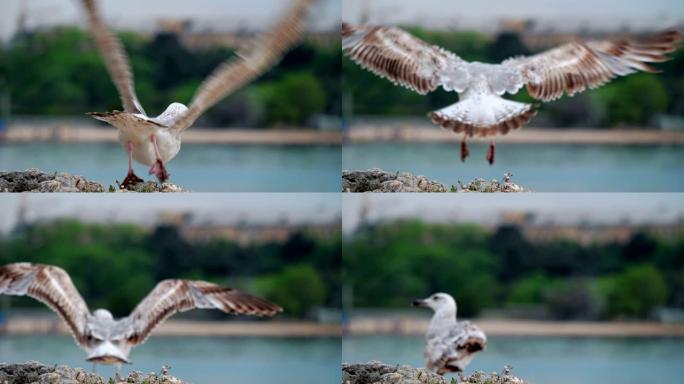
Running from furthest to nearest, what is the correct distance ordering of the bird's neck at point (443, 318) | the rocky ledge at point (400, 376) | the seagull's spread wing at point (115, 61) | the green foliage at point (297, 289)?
the green foliage at point (297, 289) < the rocky ledge at point (400, 376) < the bird's neck at point (443, 318) < the seagull's spread wing at point (115, 61)

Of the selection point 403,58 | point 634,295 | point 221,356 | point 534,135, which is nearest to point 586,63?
point 534,135

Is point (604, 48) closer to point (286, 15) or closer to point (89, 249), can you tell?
point (286, 15)

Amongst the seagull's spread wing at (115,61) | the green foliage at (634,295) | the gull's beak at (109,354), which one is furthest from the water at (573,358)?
the seagull's spread wing at (115,61)

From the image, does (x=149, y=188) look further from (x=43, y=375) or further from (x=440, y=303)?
(x=440, y=303)

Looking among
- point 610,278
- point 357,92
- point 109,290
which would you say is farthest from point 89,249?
point 610,278

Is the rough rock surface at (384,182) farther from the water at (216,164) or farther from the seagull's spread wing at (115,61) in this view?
the seagull's spread wing at (115,61)

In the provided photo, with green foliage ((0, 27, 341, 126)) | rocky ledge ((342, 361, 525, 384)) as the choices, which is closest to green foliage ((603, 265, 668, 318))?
rocky ledge ((342, 361, 525, 384))
